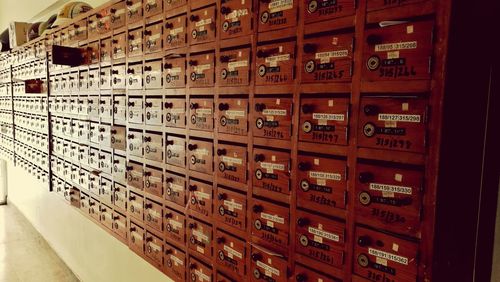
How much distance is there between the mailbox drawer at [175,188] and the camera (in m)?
2.07

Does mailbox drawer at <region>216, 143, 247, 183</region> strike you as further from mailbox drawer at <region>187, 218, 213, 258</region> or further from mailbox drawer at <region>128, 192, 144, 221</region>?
mailbox drawer at <region>128, 192, 144, 221</region>

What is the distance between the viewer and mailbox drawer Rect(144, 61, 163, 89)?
7.19 feet

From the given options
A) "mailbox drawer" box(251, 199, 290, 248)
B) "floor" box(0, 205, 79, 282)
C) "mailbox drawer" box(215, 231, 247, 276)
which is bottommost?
"floor" box(0, 205, 79, 282)

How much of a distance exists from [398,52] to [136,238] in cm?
206

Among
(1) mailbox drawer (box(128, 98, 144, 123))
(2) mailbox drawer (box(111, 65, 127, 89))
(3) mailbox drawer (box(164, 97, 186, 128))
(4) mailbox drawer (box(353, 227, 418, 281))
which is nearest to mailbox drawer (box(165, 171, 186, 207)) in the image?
(3) mailbox drawer (box(164, 97, 186, 128))

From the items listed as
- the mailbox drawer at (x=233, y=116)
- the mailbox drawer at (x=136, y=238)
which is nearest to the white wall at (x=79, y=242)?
the mailbox drawer at (x=136, y=238)

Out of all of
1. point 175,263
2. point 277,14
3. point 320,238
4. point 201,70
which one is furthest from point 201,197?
point 277,14

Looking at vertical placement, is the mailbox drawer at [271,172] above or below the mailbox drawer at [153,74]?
below

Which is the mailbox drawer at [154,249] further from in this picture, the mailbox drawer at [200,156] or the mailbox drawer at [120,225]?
the mailbox drawer at [200,156]

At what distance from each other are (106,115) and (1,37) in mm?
4304

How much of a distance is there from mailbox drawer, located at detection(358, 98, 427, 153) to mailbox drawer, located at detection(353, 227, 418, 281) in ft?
0.95

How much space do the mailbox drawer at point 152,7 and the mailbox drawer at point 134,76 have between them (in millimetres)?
321

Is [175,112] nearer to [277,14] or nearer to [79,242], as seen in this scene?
[277,14]

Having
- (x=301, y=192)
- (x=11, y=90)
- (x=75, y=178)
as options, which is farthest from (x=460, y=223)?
(x=11, y=90)
